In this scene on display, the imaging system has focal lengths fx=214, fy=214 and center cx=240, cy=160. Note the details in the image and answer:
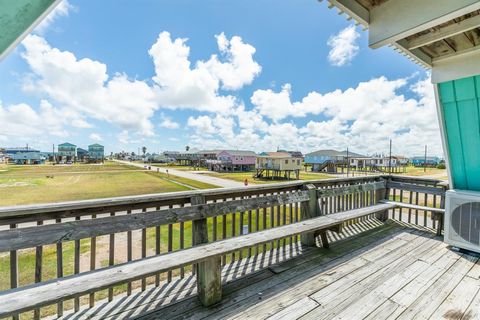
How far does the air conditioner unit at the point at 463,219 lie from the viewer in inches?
121

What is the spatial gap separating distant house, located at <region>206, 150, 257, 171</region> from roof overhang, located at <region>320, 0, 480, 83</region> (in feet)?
137

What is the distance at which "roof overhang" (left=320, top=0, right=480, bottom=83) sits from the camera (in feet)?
5.91

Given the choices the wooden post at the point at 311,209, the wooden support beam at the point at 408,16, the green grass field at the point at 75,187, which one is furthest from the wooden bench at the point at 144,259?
the green grass field at the point at 75,187

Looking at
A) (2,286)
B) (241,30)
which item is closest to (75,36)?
(241,30)

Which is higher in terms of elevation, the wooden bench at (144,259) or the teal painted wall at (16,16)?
the teal painted wall at (16,16)

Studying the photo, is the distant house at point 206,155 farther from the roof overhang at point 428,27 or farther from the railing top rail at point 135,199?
the roof overhang at point 428,27

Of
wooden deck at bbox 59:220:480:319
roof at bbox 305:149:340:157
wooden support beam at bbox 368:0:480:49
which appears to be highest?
roof at bbox 305:149:340:157

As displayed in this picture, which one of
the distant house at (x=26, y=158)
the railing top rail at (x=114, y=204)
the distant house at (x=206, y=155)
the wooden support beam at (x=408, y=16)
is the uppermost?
the distant house at (x=26, y=158)

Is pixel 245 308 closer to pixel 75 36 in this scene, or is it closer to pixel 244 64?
pixel 75 36

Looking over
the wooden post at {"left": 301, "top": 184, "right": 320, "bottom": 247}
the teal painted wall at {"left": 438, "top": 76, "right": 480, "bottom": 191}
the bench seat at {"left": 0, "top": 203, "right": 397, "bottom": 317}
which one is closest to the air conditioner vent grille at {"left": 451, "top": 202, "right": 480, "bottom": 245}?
the teal painted wall at {"left": 438, "top": 76, "right": 480, "bottom": 191}

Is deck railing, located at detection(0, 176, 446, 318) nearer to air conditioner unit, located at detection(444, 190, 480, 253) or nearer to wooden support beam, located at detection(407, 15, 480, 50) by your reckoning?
air conditioner unit, located at detection(444, 190, 480, 253)

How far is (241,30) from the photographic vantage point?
327 inches

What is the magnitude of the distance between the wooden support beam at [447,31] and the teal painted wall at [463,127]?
1.16 m

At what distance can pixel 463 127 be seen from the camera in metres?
3.26
